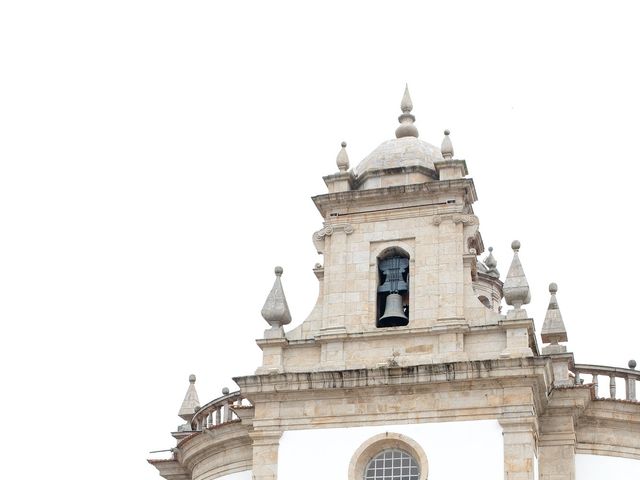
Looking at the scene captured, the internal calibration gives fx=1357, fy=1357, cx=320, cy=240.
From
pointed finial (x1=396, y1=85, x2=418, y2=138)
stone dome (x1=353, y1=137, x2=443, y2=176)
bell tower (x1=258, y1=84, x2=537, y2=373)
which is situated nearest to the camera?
bell tower (x1=258, y1=84, x2=537, y2=373)

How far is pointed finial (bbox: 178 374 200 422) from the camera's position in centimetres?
3359

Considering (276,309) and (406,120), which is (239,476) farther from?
(406,120)

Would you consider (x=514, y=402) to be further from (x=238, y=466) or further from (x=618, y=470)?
(x=238, y=466)

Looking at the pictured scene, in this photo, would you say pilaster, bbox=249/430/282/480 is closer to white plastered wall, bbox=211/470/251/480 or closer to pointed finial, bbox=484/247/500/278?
white plastered wall, bbox=211/470/251/480

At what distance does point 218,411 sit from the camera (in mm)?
31656

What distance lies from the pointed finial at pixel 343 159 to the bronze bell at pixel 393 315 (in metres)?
3.49

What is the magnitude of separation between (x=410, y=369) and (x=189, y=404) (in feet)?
27.7

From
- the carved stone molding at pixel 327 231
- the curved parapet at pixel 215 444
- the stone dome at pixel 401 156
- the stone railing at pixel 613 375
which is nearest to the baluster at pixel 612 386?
the stone railing at pixel 613 375

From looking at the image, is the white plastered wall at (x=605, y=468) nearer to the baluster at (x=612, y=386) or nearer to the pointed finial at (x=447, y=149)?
the baluster at (x=612, y=386)

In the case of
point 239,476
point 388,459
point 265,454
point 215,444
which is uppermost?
point 215,444

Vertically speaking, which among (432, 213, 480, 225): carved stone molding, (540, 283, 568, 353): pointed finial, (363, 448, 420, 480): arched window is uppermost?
(432, 213, 480, 225): carved stone molding

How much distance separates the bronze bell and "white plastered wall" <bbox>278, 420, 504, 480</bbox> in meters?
2.46

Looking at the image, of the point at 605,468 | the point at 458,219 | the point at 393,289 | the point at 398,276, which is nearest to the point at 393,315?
the point at 393,289

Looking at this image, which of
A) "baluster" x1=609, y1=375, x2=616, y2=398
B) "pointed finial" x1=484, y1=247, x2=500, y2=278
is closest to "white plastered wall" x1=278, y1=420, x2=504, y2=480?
"baluster" x1=609, y1=375, x2=616, y2=398
